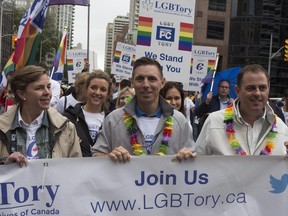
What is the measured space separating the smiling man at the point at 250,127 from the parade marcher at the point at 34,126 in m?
1.07

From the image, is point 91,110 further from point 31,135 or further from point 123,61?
point 123,61

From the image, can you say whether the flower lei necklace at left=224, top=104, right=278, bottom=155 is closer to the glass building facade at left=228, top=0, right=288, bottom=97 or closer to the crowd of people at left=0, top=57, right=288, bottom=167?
the crowd of people at left=0, top=57, right=288, bottom=167

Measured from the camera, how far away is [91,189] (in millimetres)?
3471

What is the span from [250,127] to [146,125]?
30.7 inches

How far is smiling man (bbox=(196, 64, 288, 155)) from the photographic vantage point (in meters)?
3.62

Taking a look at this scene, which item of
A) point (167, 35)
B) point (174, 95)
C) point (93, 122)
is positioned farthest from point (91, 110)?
point (167, 35)

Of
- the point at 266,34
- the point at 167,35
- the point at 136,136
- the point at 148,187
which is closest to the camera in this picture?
the point at 148,187

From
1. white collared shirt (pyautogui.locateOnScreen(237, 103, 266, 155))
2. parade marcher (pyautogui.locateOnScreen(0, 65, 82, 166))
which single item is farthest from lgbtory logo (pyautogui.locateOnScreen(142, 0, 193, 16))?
white collared shirt (pyautogui.locateOnScreen(237, 103, 266, 155))

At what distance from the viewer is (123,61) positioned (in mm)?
15773

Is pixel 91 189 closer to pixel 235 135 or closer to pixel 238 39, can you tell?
pixel 235 135

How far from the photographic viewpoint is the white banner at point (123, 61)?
1541 centimetres

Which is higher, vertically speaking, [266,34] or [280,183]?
[266,34]

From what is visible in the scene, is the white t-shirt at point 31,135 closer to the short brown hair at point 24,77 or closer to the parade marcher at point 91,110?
the short brown hair at point 24,77

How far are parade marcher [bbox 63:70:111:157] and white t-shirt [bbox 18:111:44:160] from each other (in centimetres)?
103
